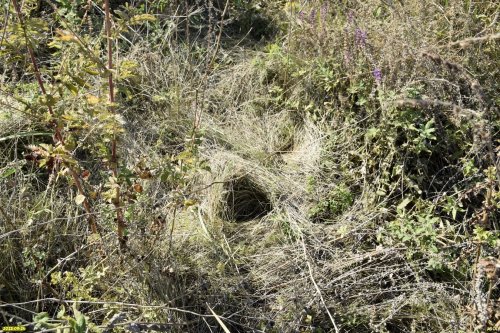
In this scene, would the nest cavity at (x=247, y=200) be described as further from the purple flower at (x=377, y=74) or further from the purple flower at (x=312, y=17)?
the purple flower at (x=312, y=17)

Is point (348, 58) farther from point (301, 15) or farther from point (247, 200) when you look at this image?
point (247, 200)

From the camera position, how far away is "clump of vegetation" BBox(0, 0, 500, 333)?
232cm

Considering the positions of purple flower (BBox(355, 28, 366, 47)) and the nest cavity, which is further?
purple flower (BBox(355, 28, 366, 47))

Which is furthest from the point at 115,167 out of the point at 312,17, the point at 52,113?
the point at 312,17

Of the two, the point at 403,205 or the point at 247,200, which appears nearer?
the point at 403,205

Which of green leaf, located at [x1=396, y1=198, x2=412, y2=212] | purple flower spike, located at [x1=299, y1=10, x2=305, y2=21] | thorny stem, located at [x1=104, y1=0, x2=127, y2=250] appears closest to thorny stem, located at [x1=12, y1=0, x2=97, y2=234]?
thorny stem, located at [x1=104, y1=0, x2=127, y2=250]

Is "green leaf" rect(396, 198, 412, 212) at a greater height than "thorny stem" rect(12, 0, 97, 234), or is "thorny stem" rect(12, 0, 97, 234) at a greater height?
"thorny stem" rect(12, 0, 97, 234)

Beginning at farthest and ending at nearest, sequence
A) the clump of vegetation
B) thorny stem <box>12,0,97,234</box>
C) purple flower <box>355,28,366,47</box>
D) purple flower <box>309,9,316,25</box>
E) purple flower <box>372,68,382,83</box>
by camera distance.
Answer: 1. purple flower <box>309,9,316,25</box>
2. purple flower <box>355,28,366,47</box>
3. purple flower <box>372,68,382,83</box>
4. the clump of vegetation
5. thorny stem <box>12,0,97,234</box>

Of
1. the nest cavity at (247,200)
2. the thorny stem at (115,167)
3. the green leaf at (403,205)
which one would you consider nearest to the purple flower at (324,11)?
the nest cavity at (247,200)

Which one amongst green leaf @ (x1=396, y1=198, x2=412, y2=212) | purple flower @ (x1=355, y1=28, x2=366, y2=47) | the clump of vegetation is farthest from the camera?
purple flower @ (x1=355, y1=28, x2=366, y2=47)

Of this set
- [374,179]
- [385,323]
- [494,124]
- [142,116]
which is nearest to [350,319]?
[385,323]

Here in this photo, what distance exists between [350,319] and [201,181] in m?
1.10

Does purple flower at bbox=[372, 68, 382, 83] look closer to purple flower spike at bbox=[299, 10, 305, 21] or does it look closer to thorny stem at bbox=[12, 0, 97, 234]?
purple flower spike at bbox=[299, 10, 305, 21]

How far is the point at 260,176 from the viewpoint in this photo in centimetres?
312
